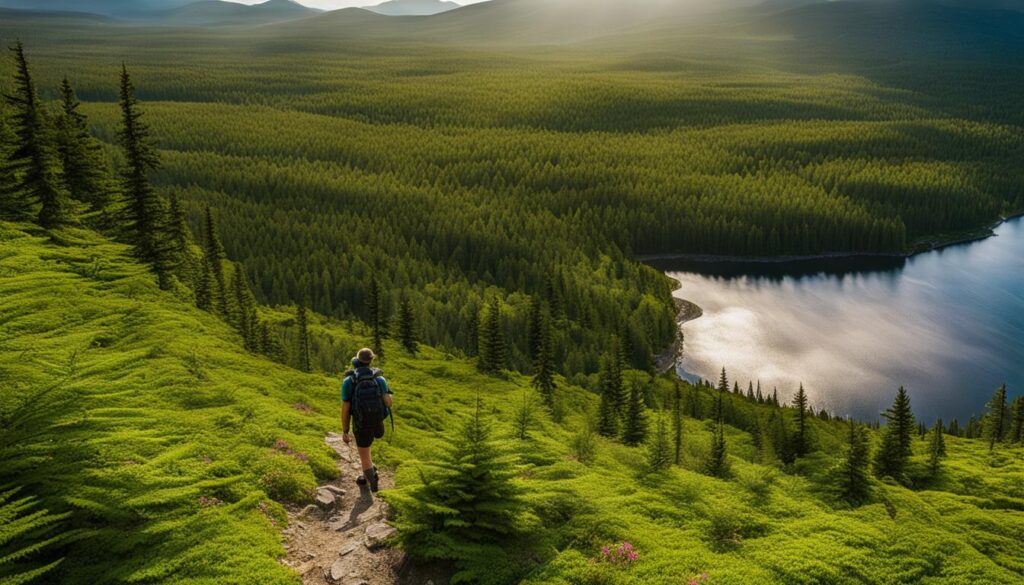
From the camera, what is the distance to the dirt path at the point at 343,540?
17.2 metres

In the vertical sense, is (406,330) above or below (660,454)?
below

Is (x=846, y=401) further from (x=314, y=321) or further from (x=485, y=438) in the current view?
(x=485, y=438)

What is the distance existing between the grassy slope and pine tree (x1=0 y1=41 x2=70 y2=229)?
5708 millimetres

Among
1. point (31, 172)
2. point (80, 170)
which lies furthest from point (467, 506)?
point (80, 170)

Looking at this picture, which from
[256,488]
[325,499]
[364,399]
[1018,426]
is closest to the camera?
[256,488]

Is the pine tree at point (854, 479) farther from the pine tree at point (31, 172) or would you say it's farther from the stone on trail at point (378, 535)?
the pine tree at point (31, 172)

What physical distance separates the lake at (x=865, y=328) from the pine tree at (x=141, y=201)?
95405 millimetres

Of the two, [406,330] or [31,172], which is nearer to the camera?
[31,172]

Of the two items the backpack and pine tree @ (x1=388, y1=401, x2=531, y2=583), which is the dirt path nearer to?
pine tree @ (x1=388, y1=401, x2=531, y2=583)

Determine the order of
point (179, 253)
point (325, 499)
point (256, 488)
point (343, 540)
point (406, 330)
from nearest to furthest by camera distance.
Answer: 1. point (343, 540)
2. point (256, 488)
3. point (325, 499)
4. point (179, 253)
5. point (406, 330)

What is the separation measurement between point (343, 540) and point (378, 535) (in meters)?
1.18


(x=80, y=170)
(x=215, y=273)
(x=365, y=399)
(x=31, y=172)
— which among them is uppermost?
(x=31, y=172)

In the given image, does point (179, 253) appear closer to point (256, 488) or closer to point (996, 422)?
point (256, 488)

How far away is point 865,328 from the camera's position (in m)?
142
